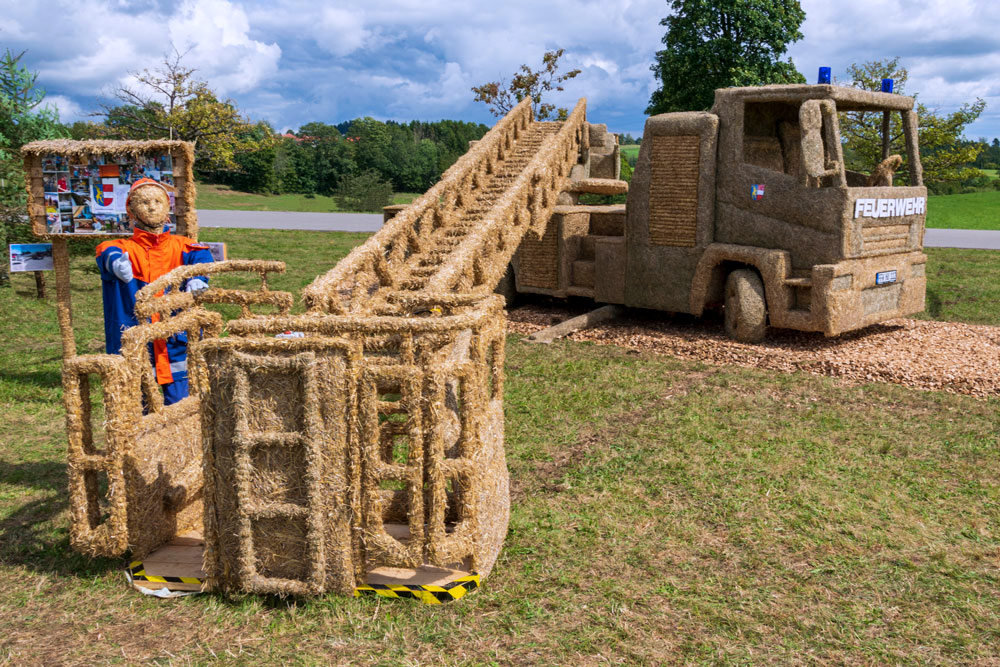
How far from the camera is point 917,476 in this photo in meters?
5.71

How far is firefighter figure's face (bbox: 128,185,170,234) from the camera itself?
17.9ft

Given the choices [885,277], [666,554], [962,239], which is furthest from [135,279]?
[962,239]

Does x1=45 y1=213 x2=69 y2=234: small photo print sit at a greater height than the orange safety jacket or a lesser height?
greater

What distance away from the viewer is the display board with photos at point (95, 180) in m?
7.01

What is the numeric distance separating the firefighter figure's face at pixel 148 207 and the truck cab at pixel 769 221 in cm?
640

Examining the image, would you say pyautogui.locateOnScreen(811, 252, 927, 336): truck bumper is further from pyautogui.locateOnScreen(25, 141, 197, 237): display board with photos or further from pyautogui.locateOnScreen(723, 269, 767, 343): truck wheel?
pyautogui.locateOnScreen(25, 141, 197, 237): display board with photos

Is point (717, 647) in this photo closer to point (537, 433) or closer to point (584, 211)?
point (537, 433)

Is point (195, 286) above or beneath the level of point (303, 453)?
above

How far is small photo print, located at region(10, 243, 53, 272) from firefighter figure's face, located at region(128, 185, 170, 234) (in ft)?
7.02

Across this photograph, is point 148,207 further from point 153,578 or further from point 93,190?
point 153,578

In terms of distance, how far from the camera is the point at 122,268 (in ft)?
17.7

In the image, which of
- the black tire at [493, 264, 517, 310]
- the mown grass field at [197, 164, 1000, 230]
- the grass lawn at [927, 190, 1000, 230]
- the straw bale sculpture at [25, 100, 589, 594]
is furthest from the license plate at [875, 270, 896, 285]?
the grass lawn at [927, 190, 1000, 230]

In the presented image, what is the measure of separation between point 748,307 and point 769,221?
3.33ft

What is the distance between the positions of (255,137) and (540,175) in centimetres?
2443
